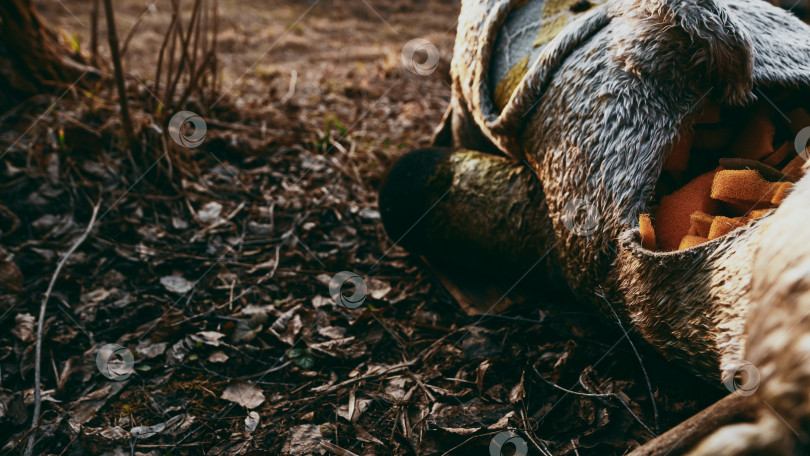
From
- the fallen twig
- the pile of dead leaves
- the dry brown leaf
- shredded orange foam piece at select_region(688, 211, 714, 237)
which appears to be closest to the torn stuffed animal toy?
shredded orange foam piece at select_region(688, 211, 714, 237)

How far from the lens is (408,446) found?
156 centimetres

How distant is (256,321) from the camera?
210cm

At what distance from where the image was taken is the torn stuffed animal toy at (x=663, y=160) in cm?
122

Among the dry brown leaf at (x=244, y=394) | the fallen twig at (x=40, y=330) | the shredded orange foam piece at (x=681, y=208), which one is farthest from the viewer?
the dry brown leaf at (x=244, y=394)

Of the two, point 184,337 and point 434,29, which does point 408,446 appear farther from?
point 434,29

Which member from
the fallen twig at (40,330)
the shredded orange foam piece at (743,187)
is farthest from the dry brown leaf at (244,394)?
the shredded orange foam piece at (743,187)

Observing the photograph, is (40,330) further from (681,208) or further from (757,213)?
(757,213)

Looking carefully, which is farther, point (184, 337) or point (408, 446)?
point (184, 337)

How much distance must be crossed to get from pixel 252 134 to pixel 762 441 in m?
3.12

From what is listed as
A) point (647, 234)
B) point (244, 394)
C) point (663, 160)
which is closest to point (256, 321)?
point (244, 394)

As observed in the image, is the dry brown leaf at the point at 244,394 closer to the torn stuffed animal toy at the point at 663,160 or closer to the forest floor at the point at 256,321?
the forest floor at the point at 256,321

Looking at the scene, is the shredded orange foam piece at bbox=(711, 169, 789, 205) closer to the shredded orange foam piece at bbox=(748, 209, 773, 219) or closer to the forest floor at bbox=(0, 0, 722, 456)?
the shredded orange foam piece at bbox=(748, 209, 773, 219)

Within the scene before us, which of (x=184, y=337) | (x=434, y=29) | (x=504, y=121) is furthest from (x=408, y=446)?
(x=434, y=29)

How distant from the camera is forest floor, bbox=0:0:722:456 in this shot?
1.59 meters
